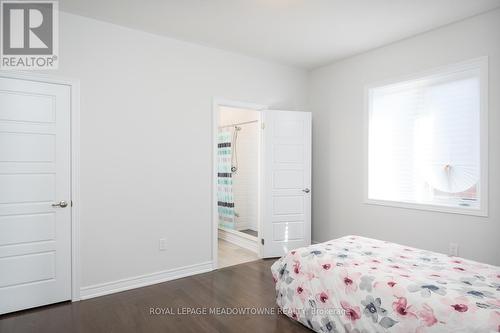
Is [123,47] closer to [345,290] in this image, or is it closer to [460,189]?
[345,290]

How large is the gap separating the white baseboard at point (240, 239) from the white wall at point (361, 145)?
0.97m

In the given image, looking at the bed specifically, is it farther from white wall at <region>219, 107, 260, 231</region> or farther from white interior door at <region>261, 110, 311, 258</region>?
white wall at <region>219, 107, 260, 231</region>

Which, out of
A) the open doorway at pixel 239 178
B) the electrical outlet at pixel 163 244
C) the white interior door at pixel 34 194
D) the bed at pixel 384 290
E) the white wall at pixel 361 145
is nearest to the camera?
the bed at pixel 384 290

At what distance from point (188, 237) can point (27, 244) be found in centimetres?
158

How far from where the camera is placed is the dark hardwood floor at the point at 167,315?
95.7 inches

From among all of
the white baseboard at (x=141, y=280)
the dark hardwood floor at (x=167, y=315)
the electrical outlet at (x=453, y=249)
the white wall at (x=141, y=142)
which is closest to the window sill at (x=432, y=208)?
Answer: the electrical outlet at (x=453, y=249)

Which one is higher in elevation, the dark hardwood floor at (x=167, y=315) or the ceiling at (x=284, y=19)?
the ceiling at (x=284, y=19)

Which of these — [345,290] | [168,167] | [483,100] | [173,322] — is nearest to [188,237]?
[168,167]

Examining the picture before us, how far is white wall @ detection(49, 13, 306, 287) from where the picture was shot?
9.91 ft

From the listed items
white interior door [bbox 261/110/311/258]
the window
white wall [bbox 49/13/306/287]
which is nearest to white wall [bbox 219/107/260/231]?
white interior door [bbox 261/110/311/258]

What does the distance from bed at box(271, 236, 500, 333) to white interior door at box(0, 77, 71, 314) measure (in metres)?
2.12

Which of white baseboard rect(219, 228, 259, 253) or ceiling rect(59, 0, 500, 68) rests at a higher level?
ceiling rect(59, 0, 500, 68)

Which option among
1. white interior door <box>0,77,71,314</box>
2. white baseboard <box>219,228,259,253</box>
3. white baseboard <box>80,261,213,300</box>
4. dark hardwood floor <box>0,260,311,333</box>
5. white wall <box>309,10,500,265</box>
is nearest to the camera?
dark hardwood floor <box>0,260,311,333</box>

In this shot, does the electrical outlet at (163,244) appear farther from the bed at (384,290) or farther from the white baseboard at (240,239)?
the white baseboard at (240,239)
